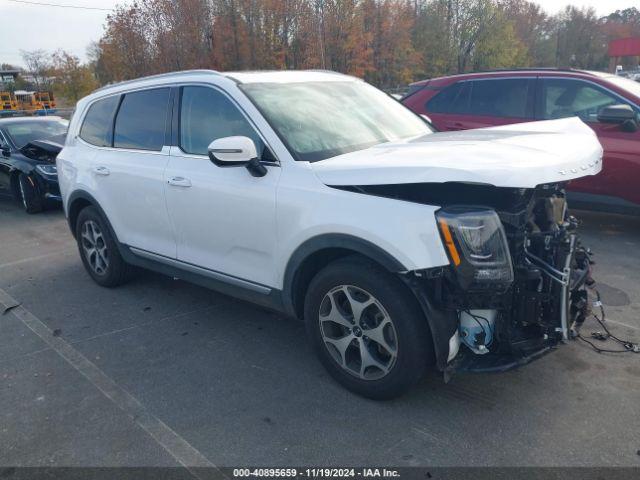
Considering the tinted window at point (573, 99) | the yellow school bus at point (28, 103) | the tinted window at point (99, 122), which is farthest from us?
the yellow school bus at point (28, 103)

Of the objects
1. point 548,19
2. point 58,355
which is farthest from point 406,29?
point 58,355

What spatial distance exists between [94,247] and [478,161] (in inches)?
158

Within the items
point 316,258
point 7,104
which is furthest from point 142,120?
point 7,104

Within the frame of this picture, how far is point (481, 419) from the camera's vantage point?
113 inches

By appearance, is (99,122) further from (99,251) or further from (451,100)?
(451,100)

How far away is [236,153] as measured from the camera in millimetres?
3168

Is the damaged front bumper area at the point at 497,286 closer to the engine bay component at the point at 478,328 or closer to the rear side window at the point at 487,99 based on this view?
the engine bay component at the point at 478,328

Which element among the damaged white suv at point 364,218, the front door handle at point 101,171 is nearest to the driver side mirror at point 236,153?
the damaged white suv at point 364,218

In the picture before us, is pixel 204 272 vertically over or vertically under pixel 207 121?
under

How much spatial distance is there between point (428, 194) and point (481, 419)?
Answer: 124cm

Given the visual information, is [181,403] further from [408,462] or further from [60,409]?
[408,462]

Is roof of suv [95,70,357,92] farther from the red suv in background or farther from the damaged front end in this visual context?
the red suv in background

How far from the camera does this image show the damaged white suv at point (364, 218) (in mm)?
2627

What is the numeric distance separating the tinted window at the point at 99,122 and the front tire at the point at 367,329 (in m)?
2.83
